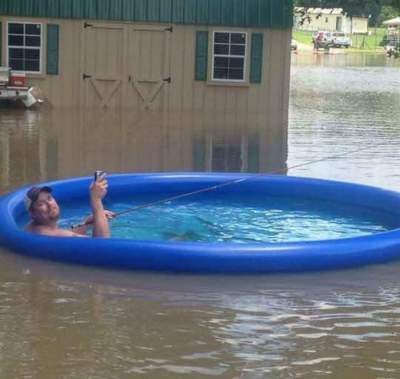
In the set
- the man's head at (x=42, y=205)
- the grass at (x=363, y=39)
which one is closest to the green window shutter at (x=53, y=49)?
the man's head at (x=42, y=205)

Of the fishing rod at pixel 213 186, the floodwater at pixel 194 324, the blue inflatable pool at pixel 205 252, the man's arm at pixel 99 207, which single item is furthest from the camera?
the fishing rod at pixel 213 186

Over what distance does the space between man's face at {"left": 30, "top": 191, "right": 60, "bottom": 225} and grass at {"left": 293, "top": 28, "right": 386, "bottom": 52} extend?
69.9 metres

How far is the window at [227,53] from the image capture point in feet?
71.6

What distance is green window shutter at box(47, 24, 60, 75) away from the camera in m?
21.5

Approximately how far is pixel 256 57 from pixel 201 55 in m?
1.34

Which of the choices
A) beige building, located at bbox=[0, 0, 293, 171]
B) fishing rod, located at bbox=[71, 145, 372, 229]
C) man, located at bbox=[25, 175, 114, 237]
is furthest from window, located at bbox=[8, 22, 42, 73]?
man, located at bbox=[25, 175, 114, 237]

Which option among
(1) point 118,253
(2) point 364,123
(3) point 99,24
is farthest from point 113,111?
(1) point 118,253

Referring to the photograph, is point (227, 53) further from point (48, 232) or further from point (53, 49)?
point (48, 232)

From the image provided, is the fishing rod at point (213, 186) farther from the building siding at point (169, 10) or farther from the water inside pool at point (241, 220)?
the building siding at point (169, 10)

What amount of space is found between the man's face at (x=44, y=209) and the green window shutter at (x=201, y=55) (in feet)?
47.3

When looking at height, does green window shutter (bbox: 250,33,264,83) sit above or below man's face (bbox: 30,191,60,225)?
above

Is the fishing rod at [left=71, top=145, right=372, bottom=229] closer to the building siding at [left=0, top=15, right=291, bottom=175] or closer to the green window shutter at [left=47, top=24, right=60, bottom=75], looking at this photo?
the building siding at [left=0, top=15, right=291, bottom=175]

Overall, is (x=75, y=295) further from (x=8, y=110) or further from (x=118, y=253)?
(x=8, y=110)

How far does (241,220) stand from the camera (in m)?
10.2
